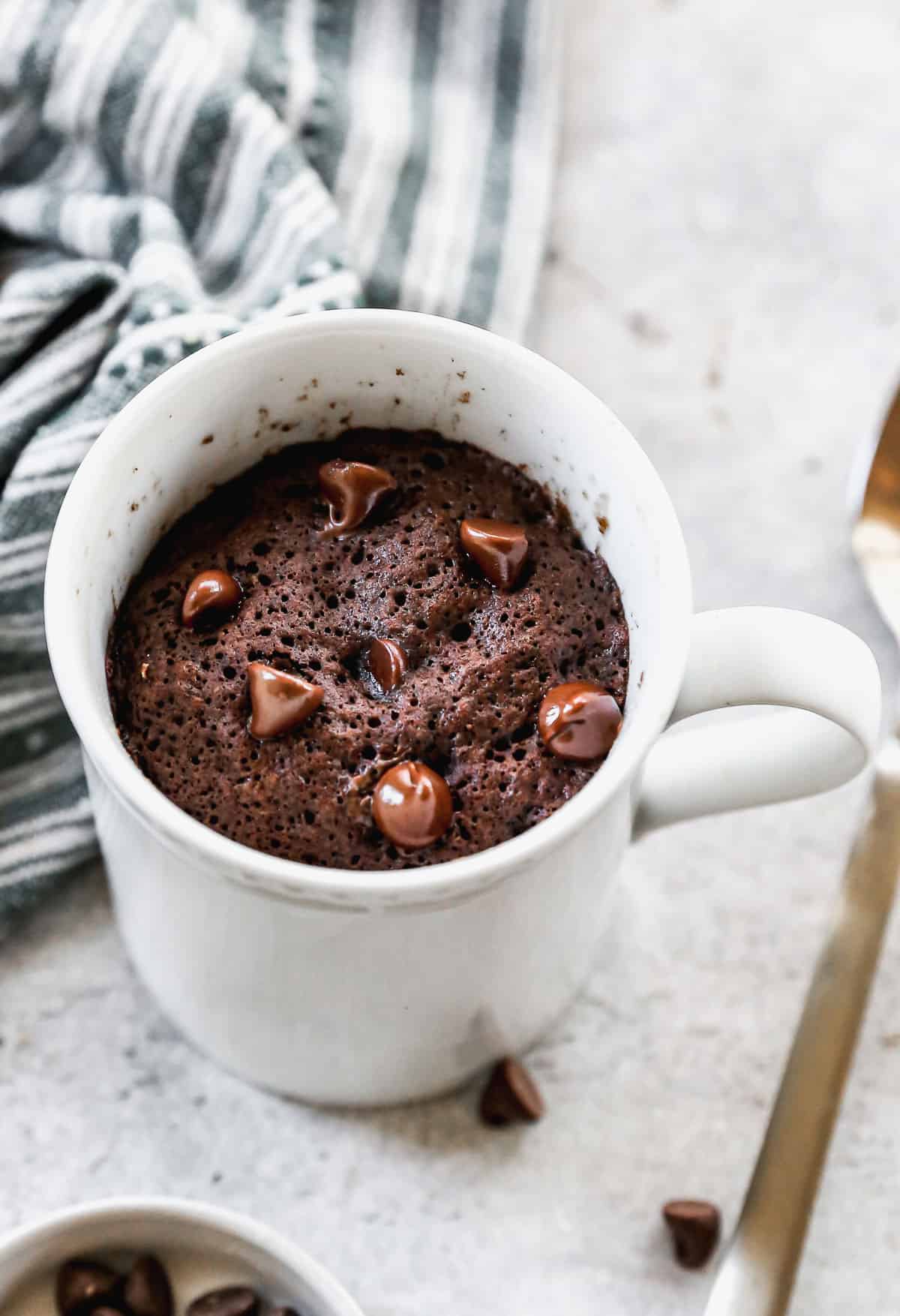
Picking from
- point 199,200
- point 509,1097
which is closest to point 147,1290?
point 509,1097

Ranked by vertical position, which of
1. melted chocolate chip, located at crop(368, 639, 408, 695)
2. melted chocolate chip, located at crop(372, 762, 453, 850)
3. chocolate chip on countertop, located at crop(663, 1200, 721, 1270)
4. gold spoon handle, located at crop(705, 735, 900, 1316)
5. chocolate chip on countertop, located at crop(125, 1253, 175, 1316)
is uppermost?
melted chocolate chip, located at crop(368, 639, 408, 695)

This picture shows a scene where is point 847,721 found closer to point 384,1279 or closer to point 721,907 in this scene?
point 721,907

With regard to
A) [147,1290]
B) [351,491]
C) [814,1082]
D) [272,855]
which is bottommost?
→ [147,1290]

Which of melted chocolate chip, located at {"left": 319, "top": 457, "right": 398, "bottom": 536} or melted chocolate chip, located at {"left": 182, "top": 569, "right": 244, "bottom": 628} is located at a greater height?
melted chocolate chip, located at {"left": 319, "top": 457, "right": 398, "bottom": 536}

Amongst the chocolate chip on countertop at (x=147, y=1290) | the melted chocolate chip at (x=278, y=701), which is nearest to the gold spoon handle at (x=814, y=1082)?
the chocolate chip on countertop at (x=147, y=1290)

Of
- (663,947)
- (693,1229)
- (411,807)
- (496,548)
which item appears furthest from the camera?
(663,947)

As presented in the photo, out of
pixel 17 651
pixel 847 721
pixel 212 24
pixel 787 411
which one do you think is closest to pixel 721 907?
pixel 847 721

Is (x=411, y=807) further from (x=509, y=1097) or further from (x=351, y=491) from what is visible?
(x=509, y=1097)

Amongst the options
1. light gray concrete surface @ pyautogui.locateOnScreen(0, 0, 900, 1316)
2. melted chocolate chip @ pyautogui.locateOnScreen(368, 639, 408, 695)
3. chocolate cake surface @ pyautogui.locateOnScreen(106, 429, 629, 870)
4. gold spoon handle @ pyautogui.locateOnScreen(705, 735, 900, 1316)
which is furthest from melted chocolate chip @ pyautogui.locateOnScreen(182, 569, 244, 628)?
gold spoon handle @ pyautogui.locateOnScreen(705, 735, 900, 1316)

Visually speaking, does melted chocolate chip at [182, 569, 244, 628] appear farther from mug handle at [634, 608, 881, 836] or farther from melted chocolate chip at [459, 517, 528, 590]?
mug handle at [634, 608, 881, 836]
